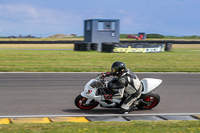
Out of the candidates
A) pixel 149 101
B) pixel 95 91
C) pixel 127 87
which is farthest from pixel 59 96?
pixel 149 101

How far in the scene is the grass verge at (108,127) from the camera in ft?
18.6

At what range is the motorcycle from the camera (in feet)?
25.0

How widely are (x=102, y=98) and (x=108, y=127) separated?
1735 mm

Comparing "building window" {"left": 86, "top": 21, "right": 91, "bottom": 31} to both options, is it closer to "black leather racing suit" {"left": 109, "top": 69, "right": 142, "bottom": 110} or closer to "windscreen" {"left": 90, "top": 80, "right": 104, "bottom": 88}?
"black leather racing suit" {"left": 109, "top": 69, "right": 142, "bottom": 110}

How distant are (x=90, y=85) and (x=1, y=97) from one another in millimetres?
3229

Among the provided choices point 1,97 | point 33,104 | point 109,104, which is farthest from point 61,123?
point 1,97

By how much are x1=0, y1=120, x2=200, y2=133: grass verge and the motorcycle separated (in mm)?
1379

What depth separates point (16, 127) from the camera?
5.89m

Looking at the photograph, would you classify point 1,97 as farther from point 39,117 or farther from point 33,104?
point 39,117

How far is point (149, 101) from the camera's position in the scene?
8.09 metres

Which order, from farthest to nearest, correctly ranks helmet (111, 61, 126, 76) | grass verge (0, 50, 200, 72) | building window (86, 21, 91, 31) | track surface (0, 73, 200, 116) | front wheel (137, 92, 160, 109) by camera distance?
building window (86, 21, 91, 31), grass verge (0, 50, 200, 72), front wheel (137, 92, 160, 109), track surface (0, 73, 200, 116), helmet (111, 61, 126, 76)

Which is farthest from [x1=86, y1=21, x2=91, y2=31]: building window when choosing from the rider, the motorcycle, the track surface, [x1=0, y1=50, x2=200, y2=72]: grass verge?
the rider

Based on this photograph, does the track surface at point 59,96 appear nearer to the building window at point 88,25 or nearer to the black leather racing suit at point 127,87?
the black leather racing suit at point 127,87

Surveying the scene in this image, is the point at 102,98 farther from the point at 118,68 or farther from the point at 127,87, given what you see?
the point at 118,68
